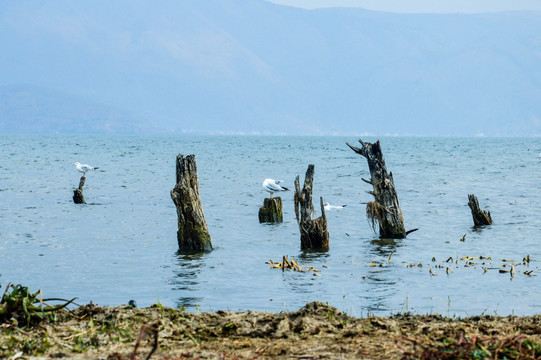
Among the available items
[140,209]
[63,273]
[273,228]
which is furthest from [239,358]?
[140,209]

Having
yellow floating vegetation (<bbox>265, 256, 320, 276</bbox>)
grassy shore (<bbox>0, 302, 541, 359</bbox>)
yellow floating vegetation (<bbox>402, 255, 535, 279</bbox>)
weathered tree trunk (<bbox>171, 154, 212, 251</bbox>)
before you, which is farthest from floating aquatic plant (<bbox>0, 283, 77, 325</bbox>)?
weathered tree trunk (<bbox>171, 154, 212, 251</bbox>)

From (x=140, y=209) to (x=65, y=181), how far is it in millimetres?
16712

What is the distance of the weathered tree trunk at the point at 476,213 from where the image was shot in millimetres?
20516

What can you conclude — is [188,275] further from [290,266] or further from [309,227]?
[309,227]

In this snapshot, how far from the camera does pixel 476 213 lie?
67.8 feet

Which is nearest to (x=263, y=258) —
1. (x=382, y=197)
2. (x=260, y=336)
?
(x=382, y=197)

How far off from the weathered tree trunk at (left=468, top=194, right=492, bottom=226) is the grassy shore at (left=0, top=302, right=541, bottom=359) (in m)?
12.6

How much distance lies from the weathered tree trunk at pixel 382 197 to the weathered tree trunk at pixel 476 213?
156 inches

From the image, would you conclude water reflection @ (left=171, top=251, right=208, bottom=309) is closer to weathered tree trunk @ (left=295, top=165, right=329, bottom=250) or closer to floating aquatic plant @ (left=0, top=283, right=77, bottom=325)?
weathered tree trunk @ (left=295, top=165, right=329, bottom=250)

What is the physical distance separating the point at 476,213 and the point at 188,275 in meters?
10.5

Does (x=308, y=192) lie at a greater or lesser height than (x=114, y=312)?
greater

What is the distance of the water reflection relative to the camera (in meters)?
11.1

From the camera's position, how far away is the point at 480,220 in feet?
68.1

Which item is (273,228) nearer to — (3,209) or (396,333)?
(3,209)
